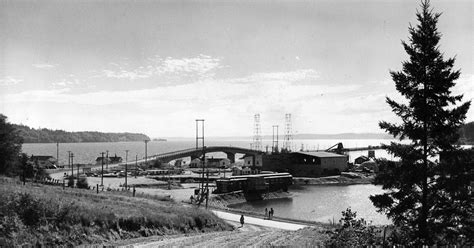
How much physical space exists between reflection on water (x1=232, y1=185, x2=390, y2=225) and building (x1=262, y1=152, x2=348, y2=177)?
1422 centimetres

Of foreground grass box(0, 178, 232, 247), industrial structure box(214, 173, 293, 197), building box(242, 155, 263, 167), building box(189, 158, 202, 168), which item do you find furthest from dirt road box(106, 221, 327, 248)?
building box(189, 158, 202, 168)

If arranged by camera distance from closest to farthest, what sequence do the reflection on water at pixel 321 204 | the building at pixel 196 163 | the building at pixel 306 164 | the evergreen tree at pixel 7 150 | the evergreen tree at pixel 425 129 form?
1. the evergreen tree at pixel 425 129
2. the evergreen tree at pixel 7 150
3. the reflection on water at pixel 321 204
4. the building at pixel 306 164
5. the building at pixel 196 163

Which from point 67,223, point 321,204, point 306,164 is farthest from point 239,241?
point 306,164

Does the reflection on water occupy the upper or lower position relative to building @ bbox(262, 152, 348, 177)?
lower

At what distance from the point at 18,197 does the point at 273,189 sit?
6032 centimetres

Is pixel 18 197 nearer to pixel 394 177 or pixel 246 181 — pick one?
pixel 394 177

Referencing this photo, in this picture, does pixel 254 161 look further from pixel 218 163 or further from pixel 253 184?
pixel 253 184

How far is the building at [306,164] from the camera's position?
4097 inches

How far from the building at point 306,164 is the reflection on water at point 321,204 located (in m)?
14.2

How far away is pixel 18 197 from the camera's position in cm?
→ 2039

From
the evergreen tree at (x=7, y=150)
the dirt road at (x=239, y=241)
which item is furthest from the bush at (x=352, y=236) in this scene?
the evergreen tree at (x=7, y=150)

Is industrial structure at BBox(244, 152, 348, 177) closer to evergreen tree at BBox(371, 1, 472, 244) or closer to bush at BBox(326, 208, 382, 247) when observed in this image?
evergreen tree at BBox(371, 1, 472, 244)

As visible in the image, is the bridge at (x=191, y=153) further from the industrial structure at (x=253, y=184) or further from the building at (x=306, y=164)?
the industrial structure at (x=253, y=184)

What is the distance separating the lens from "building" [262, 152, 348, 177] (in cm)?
10406
